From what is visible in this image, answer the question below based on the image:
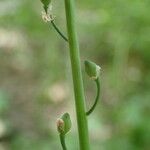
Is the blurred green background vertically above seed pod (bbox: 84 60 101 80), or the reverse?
seed pod (bbox: 84 60 101 80)

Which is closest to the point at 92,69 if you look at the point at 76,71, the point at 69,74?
the point at 76,71

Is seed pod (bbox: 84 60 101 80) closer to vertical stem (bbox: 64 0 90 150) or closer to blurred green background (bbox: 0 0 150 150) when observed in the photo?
vertical stem (bbox: 64 0 90 150)

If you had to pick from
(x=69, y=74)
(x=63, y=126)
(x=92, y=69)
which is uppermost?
(x=92, y=69)

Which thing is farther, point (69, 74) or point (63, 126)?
point (69, 74)

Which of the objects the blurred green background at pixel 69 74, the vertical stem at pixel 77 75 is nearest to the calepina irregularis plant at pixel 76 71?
the vertical stem at pixel 77 75

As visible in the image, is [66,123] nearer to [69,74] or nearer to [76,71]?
[76,71]

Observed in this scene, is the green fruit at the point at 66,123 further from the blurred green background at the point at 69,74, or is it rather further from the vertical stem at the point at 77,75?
the blurred green background at the point at 69,74

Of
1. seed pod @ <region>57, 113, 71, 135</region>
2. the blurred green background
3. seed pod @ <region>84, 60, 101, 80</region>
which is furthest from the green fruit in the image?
the blurred green background
